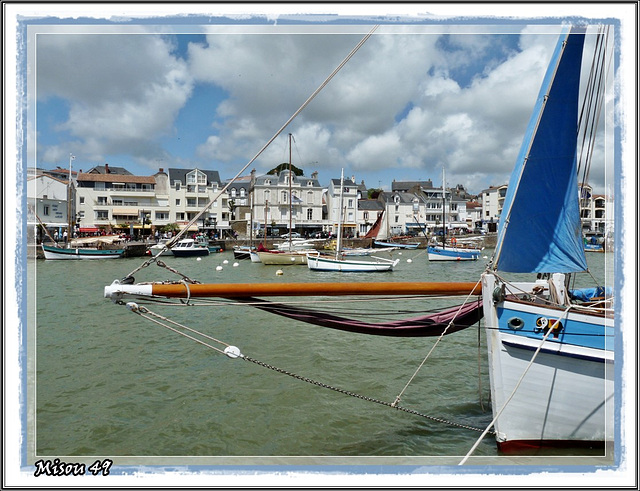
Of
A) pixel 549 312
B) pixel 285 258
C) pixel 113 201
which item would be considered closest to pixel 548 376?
pixel 549 312

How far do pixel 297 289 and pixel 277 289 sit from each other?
0.24 m

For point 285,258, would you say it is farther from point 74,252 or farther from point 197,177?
point 197,177

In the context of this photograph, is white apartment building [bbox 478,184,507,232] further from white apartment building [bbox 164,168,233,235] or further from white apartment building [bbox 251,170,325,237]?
white apartment building [bbox 164,168,233,235]

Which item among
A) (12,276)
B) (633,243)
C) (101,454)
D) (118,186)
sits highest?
(118,186)

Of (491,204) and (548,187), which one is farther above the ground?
(491,204)

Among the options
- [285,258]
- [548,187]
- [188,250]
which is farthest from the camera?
[188,250]

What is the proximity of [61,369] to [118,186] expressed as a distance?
65.3m

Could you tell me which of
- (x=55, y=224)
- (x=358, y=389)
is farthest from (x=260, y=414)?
(x=55, y=224)

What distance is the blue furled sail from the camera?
6.12m

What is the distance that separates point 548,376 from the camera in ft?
18.7

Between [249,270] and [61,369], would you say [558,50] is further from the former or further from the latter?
[249,270]

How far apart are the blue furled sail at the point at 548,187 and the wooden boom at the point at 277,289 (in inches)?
57.6

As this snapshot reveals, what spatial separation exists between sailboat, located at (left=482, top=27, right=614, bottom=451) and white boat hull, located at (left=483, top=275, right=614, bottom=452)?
0.01 m

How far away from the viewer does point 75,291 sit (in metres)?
23.3
